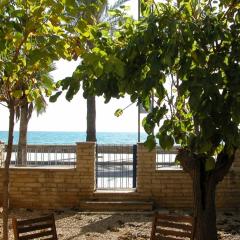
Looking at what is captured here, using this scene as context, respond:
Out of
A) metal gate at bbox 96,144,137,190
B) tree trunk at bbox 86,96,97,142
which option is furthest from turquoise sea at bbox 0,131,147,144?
metal gate at bbox 96,144,137,190

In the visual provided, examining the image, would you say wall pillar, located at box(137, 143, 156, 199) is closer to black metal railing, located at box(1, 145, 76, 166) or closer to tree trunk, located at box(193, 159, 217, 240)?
black metal railing, located at box(1, 145, 76, 166)

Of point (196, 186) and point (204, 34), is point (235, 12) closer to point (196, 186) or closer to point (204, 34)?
point (204, 34)

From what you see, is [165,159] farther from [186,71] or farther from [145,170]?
[186,71]

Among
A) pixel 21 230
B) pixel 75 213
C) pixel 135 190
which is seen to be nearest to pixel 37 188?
pixel 75 213

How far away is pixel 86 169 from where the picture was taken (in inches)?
439

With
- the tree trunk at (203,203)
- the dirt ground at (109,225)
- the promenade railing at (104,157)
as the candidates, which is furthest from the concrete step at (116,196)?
the tree trunk at (203,203)

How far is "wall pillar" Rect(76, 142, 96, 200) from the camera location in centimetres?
1112

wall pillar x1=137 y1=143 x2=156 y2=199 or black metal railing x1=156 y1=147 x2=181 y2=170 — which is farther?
black metal railing x1=156 y1=147 x2=181 y2=170

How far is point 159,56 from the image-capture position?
165 inches

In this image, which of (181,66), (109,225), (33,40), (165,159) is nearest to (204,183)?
(181,66)

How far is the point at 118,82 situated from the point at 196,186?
181cm

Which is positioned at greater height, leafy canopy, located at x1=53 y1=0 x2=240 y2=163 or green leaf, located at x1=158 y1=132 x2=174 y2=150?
leafy canopy, located at x1=53 y1=0 x2=240 y2=163

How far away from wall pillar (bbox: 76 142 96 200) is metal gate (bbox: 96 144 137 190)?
99 centimetres

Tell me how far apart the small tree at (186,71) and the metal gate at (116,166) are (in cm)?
635
